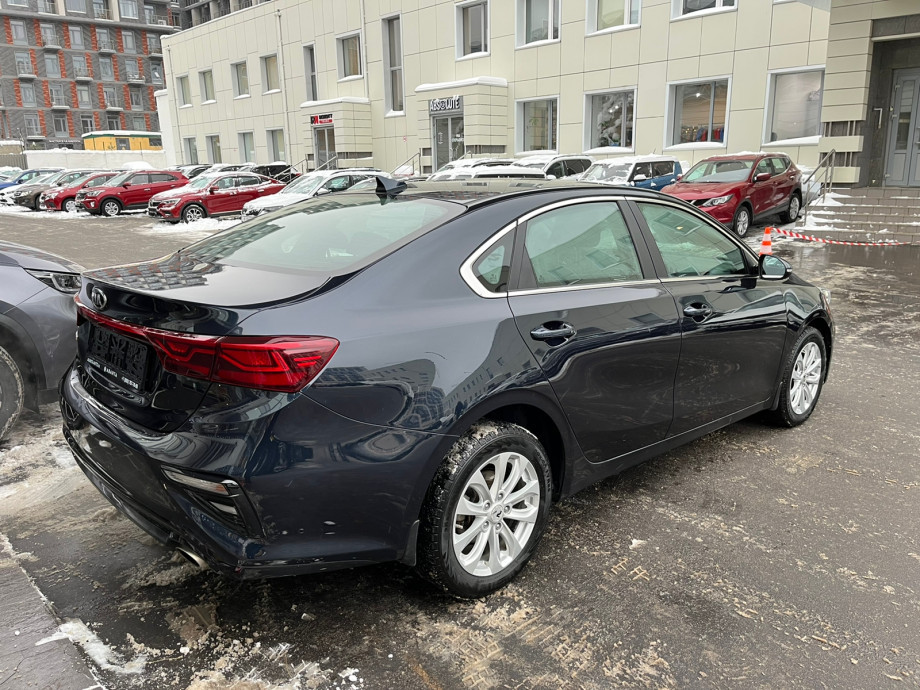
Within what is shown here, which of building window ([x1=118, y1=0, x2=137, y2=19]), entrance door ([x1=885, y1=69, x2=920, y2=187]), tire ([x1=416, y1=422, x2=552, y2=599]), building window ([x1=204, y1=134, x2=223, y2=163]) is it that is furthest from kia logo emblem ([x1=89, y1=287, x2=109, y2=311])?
building window ([x1=118, y1=0, x2=137, y2=19])

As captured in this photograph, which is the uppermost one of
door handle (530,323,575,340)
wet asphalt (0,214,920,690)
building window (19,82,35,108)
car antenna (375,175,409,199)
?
building window (19,82,35,108)

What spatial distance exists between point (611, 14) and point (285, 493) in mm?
A: 25478

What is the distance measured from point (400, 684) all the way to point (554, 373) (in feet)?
4.26

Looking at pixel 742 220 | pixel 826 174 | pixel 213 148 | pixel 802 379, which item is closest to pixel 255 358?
pixel 802 379

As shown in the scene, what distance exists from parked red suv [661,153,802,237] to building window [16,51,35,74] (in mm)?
79505

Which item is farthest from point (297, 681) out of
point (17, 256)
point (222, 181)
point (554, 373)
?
point (222, 181)

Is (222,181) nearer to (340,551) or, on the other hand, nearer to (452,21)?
(452,21)

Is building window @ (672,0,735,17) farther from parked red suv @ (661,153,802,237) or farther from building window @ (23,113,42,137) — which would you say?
building window @ (23,113,42,137)

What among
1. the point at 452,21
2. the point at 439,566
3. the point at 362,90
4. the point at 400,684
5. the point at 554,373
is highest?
the point at 452,21

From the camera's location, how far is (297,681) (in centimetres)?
238

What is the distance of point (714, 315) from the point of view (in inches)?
147

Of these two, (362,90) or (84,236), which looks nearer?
(84,236)

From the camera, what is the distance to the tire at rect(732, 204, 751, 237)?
14.0 metres

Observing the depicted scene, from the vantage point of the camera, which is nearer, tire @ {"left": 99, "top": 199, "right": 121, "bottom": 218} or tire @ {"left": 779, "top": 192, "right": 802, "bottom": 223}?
tire @ {"left": 779, "top": 192, "right": 802, "bottom": 223}
